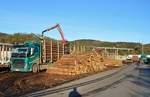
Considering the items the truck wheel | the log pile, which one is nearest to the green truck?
the truck wheel

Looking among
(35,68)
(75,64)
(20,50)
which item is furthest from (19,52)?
(75,64)

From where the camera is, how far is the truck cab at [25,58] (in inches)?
1073

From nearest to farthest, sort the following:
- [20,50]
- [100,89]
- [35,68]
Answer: [100,89], [20,50], [35,68]

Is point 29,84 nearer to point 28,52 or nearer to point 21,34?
point 28,52

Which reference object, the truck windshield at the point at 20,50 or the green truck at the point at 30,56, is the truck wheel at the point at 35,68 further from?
the truck windshield at the point at 20,50

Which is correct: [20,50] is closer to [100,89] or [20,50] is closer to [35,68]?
[35,68]

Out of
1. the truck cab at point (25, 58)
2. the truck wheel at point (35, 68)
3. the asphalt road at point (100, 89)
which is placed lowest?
the asphalt road at point (100, 89)

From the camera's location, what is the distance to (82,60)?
31.4 metres

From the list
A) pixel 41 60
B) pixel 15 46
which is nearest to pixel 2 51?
pixel 15 46

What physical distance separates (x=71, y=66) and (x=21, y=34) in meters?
33.2

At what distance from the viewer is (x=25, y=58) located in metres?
27.2

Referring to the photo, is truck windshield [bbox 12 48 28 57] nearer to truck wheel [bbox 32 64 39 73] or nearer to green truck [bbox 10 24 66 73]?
green truck [bbox 10 24 66 73]

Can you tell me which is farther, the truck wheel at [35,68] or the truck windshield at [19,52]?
the truck wheel at [35,68]

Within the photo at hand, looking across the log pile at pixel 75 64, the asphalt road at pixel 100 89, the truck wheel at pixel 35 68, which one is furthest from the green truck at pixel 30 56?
the asphalt road at pixel 100 89
